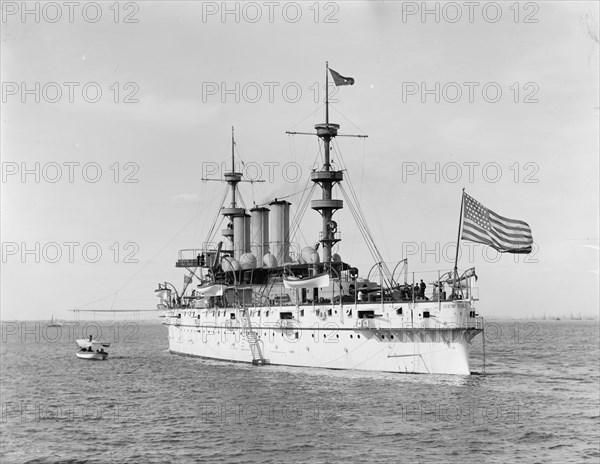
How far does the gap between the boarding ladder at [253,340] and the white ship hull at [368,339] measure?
389 mm

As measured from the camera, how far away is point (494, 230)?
39.1m

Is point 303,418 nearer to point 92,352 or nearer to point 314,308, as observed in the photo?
point 314,308

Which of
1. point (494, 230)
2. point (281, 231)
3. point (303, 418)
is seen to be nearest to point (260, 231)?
point (281, 231)

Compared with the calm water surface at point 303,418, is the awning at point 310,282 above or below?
above

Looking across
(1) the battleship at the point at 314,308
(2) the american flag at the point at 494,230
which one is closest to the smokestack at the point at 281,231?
(1) the battleship at the point at 314,308

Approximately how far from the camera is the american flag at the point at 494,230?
37938mm

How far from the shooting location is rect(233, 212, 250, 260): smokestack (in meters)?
72.9

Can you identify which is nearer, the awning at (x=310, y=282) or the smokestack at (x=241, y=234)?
the awning at (x=310, y=282)

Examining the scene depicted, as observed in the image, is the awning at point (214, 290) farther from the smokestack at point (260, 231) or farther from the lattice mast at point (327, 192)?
the lattice mast at point (327, 192)

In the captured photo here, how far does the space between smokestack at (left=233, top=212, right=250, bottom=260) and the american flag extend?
119 feet

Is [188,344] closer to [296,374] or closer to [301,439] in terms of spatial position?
[296,374]

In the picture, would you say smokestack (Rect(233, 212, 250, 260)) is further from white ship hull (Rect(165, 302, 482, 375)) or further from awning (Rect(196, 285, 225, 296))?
white ship hull (Rect(165, 302, 482, 375))

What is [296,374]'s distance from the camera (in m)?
47.7

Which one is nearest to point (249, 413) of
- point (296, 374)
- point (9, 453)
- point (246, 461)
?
point (246, 461)
